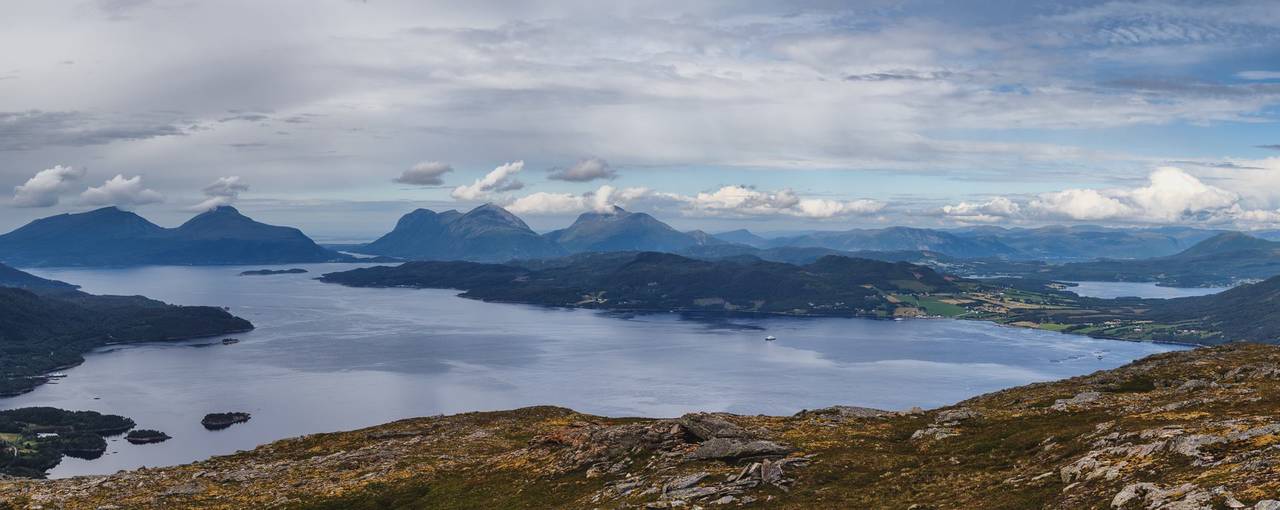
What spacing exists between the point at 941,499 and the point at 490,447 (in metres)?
33.7

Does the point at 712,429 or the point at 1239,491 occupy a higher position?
the point at 1239,491

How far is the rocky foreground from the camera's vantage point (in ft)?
87.9

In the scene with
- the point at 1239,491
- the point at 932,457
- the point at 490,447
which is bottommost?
the point at 490,447

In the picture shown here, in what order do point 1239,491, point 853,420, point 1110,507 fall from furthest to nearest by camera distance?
point 853,420 → point 1110,507 → point 1239,491

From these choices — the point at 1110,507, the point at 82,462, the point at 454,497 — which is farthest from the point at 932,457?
the point at 82,462

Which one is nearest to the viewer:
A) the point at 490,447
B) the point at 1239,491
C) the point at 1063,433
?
the point at 1239,491

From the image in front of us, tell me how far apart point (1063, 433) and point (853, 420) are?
17434mm

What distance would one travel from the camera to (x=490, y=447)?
54844mm

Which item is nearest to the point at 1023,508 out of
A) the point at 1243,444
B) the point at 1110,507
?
the point at 1110,507

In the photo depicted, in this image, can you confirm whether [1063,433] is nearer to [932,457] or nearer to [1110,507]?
[932,457]

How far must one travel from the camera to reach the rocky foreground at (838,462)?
87.9ft

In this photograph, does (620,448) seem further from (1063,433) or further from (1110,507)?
(1110,507)

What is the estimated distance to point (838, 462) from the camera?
36.0 m

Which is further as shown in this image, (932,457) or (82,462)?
(82,462)
